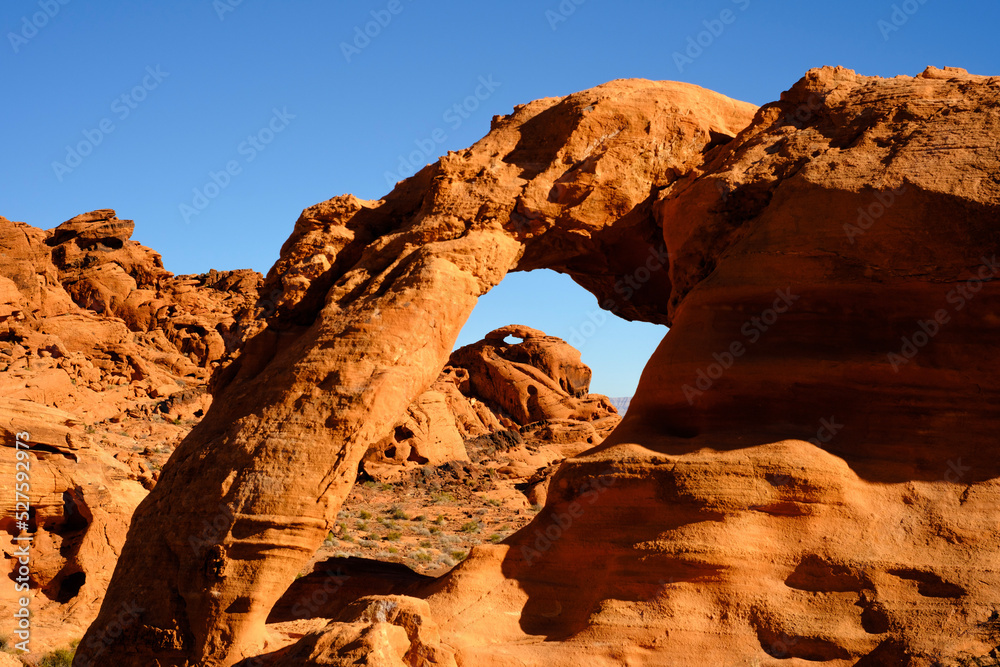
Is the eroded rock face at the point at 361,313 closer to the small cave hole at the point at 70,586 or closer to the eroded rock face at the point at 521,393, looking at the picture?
the small cave hole at the point at 70,586

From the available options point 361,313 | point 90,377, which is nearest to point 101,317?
point 90,377

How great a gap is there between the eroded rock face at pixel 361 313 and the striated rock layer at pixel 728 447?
3 centimetres

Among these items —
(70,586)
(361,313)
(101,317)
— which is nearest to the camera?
(361,313)

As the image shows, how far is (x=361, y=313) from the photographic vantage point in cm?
891

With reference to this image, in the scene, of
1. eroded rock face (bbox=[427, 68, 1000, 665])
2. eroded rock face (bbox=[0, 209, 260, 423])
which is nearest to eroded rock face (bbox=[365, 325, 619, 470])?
eroded rock face (bbox=[0, 209, 260, 423])

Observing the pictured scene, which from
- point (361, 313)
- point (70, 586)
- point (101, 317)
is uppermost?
point (101, 317)

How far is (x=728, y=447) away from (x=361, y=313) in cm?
401

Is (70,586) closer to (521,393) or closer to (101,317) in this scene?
(101,317)

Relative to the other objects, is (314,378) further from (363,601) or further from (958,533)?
(958,533)

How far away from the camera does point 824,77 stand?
9336mm

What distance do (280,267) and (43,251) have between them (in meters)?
22.9

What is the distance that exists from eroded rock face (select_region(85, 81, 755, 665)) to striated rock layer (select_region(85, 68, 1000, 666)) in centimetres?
3

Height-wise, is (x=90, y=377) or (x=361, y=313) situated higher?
(x=90, y=377)

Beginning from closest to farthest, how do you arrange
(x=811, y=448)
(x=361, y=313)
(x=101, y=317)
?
1. (x=811, y=448)
2. (x=361, y=313)
3. (x=101, y=317)
